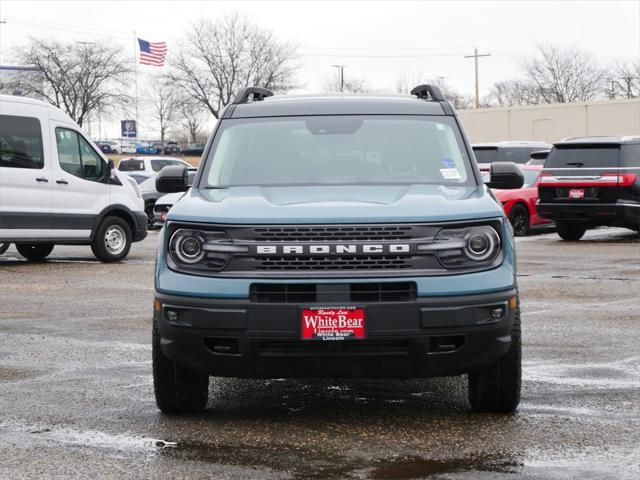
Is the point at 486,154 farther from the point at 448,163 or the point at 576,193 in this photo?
the point at 448,163

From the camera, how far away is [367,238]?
568 cm

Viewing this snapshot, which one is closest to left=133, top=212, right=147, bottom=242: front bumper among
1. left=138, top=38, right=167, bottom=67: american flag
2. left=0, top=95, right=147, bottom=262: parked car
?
left=0, top=95, right=147, bottom=262: parked car

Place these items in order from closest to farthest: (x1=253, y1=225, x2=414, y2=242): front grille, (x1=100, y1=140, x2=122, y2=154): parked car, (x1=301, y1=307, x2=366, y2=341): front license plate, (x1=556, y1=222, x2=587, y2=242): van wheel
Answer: (x1=301, y1=307, x2=366, y2=341): front license plate → (x1=253, y1=225, x2=414, y2=242): front grille → (x1=556, y1=222, x2=587, y2=242): van wheel → (x1=100, y1=140, x2=122, y2=154): parked car

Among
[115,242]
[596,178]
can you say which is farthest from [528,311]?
[596,178]

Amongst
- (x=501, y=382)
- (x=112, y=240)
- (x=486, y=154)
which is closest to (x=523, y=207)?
(x=486, y=154)

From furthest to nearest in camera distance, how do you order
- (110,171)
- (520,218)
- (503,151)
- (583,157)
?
(503,151), (520,218), (583,157), (110,171)

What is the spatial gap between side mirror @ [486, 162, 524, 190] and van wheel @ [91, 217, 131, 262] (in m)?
10.7

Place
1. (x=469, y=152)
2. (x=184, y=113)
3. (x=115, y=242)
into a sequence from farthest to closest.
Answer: (x=184, y=113), (x=115, y=242), (x=469, y=152)

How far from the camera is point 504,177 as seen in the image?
736 centimetres

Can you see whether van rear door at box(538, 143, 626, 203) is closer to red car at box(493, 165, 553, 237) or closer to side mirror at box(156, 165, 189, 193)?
red car at box(493, 165, 553, 237)

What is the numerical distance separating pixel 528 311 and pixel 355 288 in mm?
5875

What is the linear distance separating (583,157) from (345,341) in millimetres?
15726

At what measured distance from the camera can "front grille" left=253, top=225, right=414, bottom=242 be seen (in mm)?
5672

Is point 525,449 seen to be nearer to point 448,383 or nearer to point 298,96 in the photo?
point 448,383
